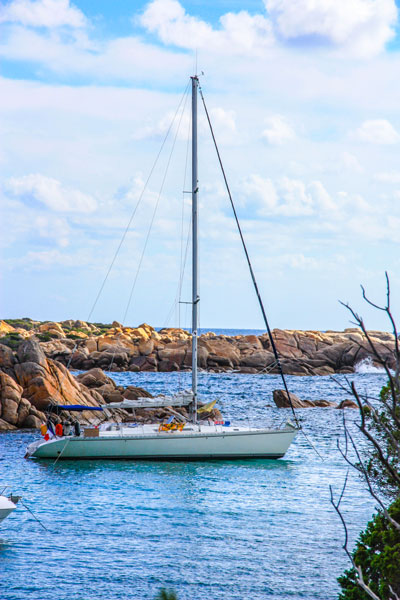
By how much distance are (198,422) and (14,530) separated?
38.2 feet

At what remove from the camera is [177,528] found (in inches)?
805

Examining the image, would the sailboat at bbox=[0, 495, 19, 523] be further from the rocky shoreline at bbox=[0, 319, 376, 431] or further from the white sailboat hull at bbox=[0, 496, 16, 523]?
the rocky shoreline at bbox=[0, 319, 376, 431]

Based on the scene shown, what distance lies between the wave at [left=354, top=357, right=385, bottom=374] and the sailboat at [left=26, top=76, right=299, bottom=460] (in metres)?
57.6

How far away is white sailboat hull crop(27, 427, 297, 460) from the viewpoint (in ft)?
94.6

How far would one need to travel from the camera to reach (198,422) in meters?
30.2

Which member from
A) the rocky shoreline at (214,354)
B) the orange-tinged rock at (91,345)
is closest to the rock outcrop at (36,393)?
the rocky shoreline at (214,354)

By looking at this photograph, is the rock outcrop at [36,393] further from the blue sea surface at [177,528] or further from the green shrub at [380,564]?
the green shrub at [380,564]

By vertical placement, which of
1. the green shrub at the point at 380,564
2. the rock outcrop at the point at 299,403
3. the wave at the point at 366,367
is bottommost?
the wave at the point at 366,367

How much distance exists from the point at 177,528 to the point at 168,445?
8.46m

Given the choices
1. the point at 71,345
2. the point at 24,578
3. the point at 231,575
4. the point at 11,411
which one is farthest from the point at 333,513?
the point at 71,345

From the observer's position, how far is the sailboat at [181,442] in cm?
2886

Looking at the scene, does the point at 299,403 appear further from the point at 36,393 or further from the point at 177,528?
the point at 177,528

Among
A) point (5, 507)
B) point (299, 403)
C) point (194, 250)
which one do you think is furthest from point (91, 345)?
point (5, 507)

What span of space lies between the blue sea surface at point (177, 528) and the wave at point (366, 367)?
5315 centimetres
